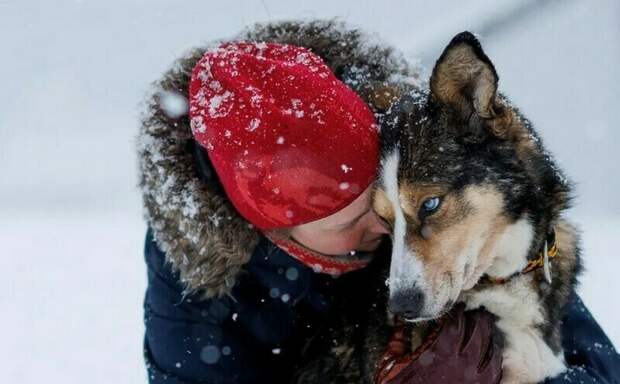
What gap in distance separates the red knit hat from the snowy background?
1509 millimetres

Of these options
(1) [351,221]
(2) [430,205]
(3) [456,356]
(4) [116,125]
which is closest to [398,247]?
(2) [430,205]

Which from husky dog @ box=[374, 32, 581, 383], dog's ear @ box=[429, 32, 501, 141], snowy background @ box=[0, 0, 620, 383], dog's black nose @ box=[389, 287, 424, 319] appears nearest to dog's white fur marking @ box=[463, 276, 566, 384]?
husky dog @ box=[374, 32, 581, 383]

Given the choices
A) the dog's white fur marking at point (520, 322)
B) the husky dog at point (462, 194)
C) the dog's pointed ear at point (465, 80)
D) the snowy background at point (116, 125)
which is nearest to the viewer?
the dog's pointed ear at point (465, 80)

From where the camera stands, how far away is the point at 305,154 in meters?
2.26

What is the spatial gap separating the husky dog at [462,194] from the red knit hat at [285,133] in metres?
0.11

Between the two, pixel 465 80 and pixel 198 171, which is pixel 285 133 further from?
pixel 465 80

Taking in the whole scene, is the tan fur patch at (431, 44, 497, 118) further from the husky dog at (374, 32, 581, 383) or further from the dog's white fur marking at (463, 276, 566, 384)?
the dog's white fur marking at (463, 276, 566, 384)

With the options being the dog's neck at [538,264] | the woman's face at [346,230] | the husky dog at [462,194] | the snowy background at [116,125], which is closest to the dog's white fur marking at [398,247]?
the husky dog at [462,194]

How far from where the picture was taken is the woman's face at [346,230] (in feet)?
7.99

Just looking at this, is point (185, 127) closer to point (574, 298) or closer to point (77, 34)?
point (574, 298)

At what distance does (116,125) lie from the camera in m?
8.57

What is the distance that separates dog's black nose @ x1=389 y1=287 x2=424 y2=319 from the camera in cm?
217

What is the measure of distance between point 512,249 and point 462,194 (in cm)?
25

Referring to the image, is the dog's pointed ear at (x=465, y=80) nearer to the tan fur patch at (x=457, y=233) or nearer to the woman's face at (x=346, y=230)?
the tan fur patch at (x=457, y=233)
